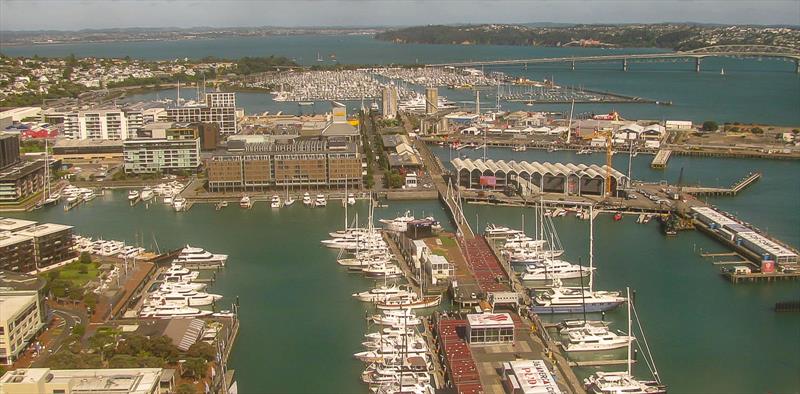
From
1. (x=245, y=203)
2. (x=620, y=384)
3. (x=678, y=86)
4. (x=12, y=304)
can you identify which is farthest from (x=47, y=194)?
(x=678, y=86)

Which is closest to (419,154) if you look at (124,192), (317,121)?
(317,121)

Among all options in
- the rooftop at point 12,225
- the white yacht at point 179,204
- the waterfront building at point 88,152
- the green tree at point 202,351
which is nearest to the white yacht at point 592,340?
the green tree at point 202,351

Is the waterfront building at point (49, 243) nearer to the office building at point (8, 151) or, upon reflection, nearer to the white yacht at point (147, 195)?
the white yacht at point (147, 195)

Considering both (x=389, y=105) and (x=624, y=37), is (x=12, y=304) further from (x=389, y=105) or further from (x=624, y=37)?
(x=624, y=37)

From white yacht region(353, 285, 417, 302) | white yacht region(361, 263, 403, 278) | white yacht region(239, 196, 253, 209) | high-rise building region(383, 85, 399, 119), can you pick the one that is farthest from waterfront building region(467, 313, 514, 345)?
high-rise building region(383, 85, 399, 119)

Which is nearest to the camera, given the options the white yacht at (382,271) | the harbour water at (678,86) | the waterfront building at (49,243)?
the white yacht at (382,271)
